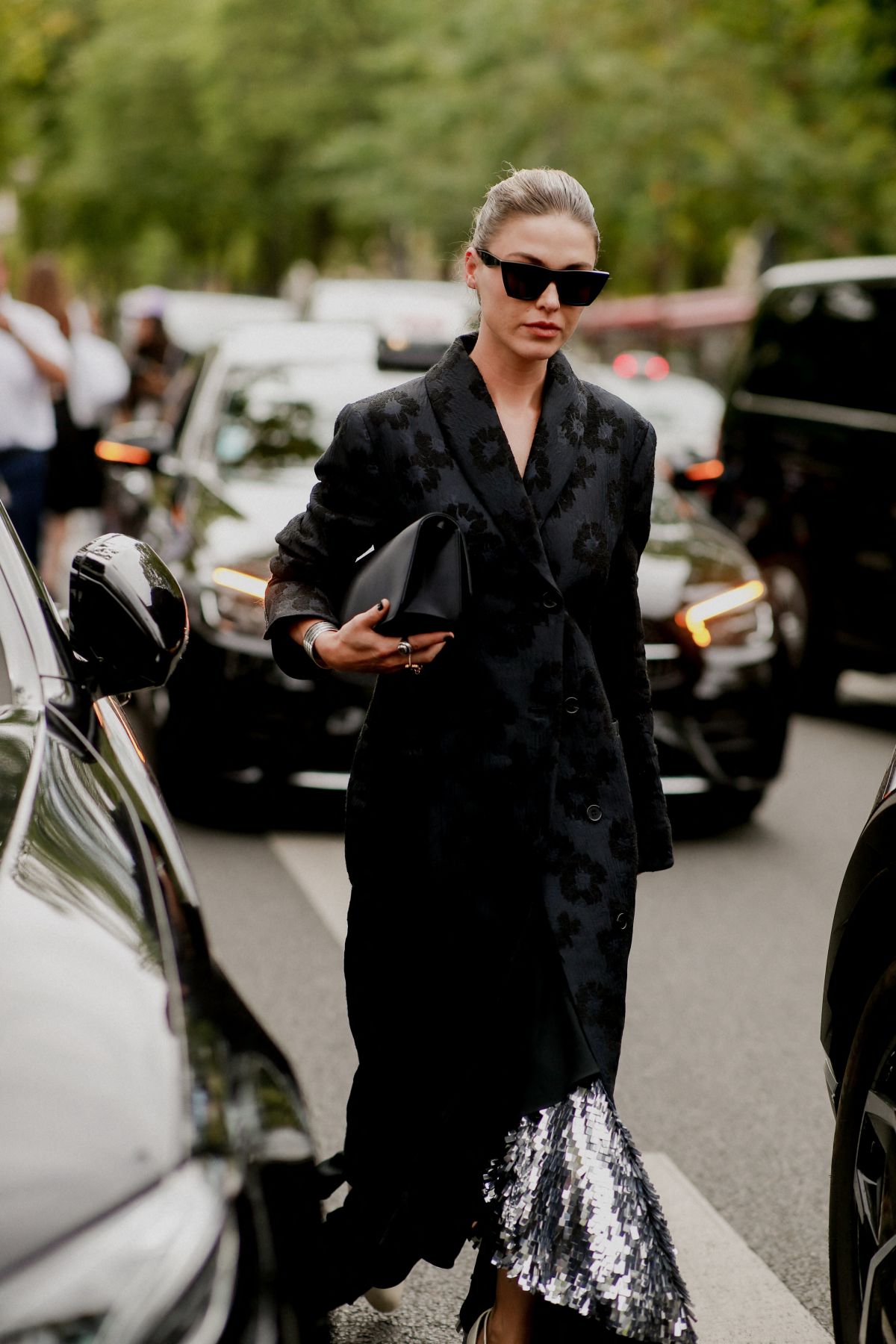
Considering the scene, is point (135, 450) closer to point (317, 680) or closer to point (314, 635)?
point (317, 680)

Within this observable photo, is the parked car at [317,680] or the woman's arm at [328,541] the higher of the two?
the woman's arm at [328,541]

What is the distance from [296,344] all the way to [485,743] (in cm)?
600

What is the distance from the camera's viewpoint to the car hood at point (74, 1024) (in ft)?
5.87

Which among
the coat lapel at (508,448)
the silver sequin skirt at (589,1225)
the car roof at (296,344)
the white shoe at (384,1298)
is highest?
the coat lapel at (508,448)

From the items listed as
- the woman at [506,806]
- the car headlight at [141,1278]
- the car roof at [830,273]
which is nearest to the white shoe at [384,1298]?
the woman at [506,806]

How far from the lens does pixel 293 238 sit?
1815 inches

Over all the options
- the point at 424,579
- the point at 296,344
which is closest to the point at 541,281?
the point at 424,579

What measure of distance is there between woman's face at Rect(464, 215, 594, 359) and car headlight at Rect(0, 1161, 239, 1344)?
1.39 metres

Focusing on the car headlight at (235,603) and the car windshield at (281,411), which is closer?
the car headlight at (235,603)

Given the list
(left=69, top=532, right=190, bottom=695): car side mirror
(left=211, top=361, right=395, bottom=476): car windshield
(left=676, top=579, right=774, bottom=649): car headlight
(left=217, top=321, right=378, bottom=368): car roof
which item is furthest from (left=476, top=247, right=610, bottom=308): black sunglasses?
(left=217, top=321, right=378, bottom=368): car roof

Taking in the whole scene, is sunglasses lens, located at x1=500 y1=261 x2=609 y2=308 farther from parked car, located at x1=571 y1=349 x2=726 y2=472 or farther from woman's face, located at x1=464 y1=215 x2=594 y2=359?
parked car, located at x1=571 y1=349 x2=726 y2=472

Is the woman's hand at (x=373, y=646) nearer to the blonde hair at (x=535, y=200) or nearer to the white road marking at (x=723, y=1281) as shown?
the blonde hair at (x=535, y=200)

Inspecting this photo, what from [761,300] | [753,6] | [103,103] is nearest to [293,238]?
[103,103]

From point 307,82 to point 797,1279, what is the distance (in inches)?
1518
